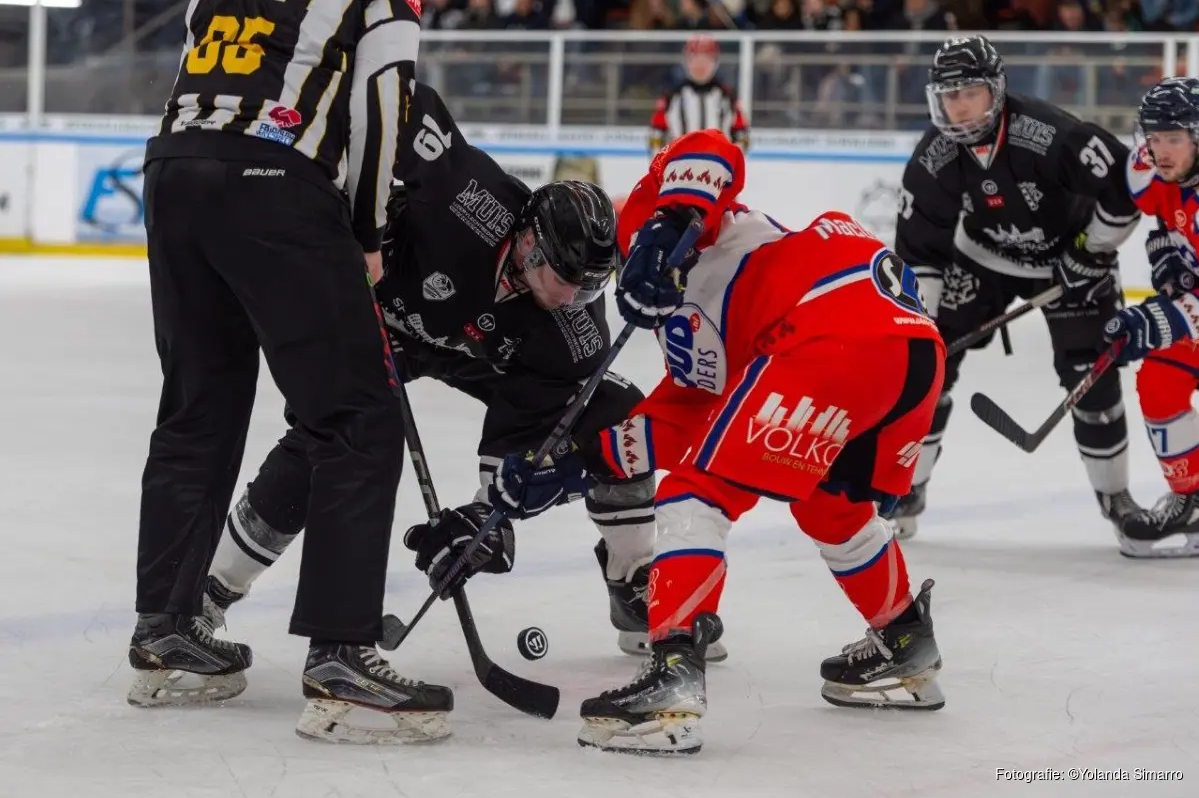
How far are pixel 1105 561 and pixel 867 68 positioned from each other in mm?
6653

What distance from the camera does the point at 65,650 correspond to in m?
2.74

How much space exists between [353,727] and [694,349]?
76 centimetres

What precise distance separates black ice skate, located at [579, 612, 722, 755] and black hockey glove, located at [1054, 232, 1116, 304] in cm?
207

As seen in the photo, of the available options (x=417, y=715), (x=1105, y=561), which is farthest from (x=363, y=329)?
(x=1105, y=561)

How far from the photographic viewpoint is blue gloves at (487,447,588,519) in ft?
8.06

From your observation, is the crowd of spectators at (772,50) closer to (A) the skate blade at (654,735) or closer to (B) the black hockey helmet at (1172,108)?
(B) the black hockey helmet at (1172,108)

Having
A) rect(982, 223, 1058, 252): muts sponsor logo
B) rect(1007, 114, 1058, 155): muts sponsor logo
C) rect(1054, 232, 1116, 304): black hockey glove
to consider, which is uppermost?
rect(1007, 114, 1058, 155): muts sponsor logo

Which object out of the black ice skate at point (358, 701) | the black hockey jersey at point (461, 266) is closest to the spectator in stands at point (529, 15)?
the black hockey jersey at point (461, 266)

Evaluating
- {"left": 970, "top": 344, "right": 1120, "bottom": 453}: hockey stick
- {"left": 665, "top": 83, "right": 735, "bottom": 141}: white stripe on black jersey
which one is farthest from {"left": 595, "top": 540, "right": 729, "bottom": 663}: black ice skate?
{"left": 665, "top": 83, "right": 735, "bottom": 141}: white stripe on black jersey

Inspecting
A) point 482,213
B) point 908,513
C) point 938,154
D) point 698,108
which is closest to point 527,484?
point 482,213

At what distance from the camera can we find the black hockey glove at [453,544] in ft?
8.32

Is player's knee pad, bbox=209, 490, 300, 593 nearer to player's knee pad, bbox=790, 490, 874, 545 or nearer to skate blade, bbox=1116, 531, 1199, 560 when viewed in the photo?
player's knee pad, bbox=790, 490, 874, 545

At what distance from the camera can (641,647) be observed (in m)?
2.87

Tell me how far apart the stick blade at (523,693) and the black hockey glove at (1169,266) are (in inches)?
81.9
